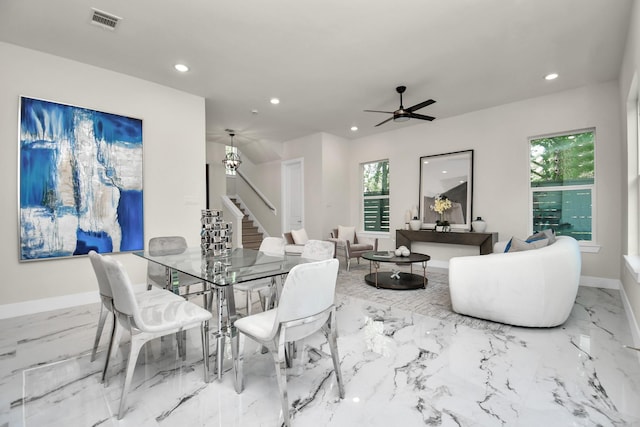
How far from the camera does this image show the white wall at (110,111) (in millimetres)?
3066

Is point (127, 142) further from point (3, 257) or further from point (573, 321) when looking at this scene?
point (573, 321)

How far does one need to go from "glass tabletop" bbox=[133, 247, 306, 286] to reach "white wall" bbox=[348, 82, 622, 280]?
4.08m

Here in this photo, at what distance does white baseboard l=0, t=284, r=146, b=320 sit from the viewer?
10.0 feet

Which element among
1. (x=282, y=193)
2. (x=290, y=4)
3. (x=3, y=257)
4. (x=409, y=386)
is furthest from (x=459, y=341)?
(x=282, y=193)

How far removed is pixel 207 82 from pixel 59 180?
2083 millimetres

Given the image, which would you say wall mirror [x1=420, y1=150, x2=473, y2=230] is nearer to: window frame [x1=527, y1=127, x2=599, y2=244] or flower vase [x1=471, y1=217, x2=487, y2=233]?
flower vase [x1=471, y1=217, x2=487, y2=233]

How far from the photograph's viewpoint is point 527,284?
2643 millimetres

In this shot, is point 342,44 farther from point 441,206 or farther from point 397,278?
point 441,206

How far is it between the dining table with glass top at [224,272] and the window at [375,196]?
4366mm

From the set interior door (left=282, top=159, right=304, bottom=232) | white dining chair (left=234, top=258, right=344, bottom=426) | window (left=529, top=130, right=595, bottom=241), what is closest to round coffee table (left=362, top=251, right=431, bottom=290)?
window (left=529, top=130, right=595, bottom=241)

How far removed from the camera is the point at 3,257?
304 cm

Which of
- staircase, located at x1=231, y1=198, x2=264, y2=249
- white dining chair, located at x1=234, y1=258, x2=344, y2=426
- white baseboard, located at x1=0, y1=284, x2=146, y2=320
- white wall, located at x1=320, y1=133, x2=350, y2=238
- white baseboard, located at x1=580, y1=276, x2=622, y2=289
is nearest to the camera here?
white dining chair, located at x1=234, y1=258, x2=344, y2=426

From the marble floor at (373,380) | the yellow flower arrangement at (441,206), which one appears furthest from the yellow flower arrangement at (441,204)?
the marble floor at (373,380)

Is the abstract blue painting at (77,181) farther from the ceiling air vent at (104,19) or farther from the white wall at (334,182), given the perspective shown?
the white wall at (334,182)
